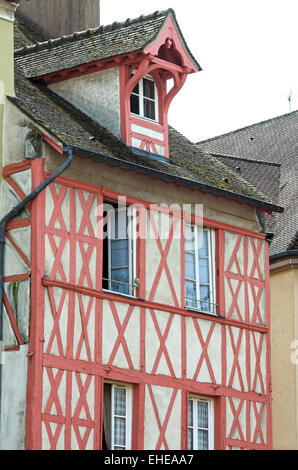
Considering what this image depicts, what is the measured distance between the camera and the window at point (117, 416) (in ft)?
79.3

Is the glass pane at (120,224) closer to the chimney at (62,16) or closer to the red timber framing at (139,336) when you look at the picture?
the red timber framing at (139,336)

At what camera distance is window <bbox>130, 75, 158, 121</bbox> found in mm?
26609

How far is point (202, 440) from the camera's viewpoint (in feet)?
84.9

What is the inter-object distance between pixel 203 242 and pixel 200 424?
127 inches

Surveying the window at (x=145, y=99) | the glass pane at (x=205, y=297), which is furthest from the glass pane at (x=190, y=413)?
the window at (x=145, y=99)

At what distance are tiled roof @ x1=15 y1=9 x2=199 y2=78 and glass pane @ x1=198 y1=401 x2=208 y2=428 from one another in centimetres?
614

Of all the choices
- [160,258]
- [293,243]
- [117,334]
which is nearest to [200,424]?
[117,334]

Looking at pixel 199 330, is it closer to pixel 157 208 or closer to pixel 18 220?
pixel 157 208

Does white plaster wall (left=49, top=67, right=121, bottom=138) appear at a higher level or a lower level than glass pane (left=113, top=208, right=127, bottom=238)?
higher

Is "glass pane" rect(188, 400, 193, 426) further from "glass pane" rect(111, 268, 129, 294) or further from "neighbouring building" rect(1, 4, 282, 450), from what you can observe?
"glass pane" rect(111, 268, 129, 294)

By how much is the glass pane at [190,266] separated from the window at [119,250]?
1435mm

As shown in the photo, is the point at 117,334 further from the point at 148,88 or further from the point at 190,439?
the point at 148,88

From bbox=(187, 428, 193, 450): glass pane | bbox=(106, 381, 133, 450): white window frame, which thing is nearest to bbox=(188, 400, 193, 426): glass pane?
bbox=(187, 428, 193, 450): glass pane
